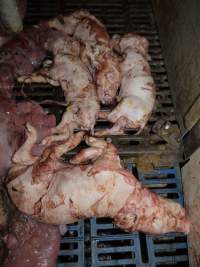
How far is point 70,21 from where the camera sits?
175 inches

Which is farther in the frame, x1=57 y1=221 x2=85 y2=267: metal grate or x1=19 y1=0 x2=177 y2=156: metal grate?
x1=19 y1=0 x2=177 y2=156: metal grate

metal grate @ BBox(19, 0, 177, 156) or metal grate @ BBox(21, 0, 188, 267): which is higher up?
metal grate @ BBox(19, 0, 177, 156)

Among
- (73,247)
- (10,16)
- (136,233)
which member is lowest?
(73,247)

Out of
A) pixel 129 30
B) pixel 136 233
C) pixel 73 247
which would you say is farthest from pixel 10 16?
pixel 136 233

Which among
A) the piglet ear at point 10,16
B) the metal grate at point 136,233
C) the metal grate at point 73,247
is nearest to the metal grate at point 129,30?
the metal grate at point 136,233

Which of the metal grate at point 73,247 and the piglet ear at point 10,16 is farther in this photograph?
the piglet ear at point 10,16

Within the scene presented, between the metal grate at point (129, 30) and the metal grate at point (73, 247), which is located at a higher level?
the metal grate at point (129, 30)

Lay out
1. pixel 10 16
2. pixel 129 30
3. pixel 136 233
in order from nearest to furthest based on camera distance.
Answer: pixel 136 233 < pixel 10 16 < pixel 129 30

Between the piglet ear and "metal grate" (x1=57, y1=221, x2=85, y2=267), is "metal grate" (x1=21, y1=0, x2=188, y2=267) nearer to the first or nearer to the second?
"metal grate" (x1=57, y1=221, x2=85, y2=267)

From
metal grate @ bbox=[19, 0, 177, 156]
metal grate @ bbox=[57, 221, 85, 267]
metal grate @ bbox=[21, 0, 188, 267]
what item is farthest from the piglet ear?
metal grate @ bbox=[57, 221, 85, 267]

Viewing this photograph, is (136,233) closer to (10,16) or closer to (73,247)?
(73,247)

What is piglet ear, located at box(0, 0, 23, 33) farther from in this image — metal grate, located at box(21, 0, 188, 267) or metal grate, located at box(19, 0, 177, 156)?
metal grate, located at box(21, 0, 188, 267)

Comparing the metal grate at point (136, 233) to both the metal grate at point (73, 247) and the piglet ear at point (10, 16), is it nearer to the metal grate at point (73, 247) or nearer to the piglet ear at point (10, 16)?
the metal grate at point (73, 247)

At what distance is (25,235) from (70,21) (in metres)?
2.83
